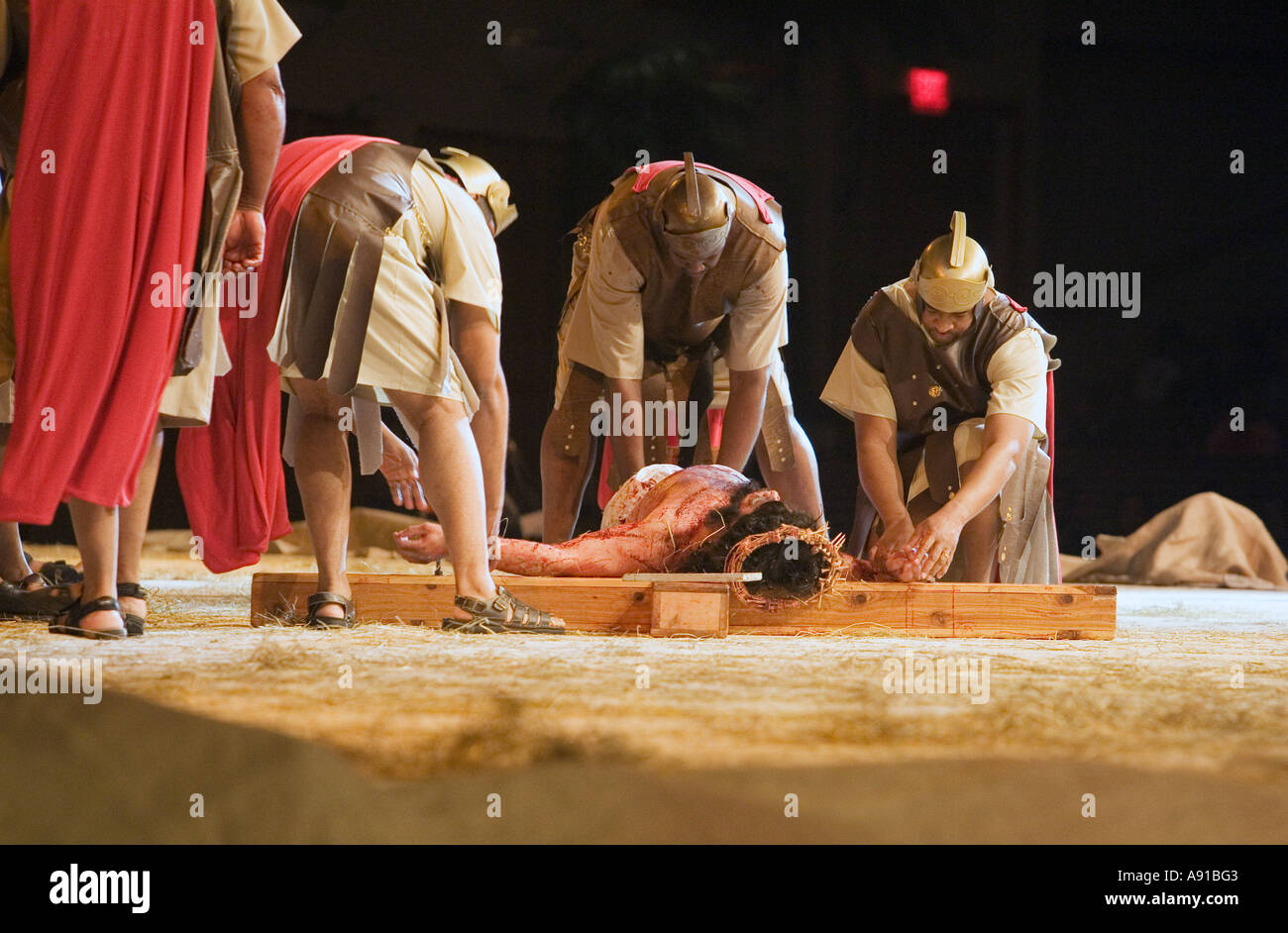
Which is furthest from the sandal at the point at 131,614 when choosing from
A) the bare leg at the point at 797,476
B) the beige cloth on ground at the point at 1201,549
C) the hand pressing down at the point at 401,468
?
the beige cloth on ground at the point at 1201,549

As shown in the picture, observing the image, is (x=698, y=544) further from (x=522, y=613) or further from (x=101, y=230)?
(x=101, y=230)

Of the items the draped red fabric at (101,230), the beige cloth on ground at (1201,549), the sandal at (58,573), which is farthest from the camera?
the beige cloth on ground at (1201,549)

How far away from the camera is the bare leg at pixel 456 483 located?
8.33 ft

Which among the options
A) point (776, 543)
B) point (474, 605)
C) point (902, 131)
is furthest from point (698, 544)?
point (902, 131)

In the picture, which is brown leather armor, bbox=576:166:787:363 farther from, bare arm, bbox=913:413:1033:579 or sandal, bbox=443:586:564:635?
sandal, bbox=443:586:564:635

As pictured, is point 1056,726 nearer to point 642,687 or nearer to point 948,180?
point 642,687

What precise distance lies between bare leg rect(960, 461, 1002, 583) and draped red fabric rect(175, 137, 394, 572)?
1872mm

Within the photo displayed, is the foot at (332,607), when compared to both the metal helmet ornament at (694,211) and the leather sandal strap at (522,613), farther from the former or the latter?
the metal helmet ornament at (694,211)

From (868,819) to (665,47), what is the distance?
5274 millimetres

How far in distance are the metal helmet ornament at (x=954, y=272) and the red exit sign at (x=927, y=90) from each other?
2.93 metres

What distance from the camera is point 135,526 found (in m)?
2.41

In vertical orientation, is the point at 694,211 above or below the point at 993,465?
above

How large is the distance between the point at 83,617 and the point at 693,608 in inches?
47.4

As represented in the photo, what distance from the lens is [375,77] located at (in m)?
6.11
